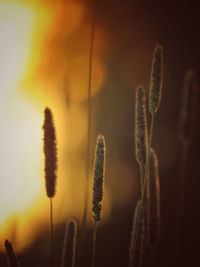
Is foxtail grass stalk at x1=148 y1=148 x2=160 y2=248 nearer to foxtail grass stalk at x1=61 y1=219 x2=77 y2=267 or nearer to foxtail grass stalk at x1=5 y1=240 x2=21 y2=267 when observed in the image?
foxtail grass stalk at x1=61 y1=219 x2=77 y2=267

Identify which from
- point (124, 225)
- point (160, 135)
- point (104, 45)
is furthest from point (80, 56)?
point (124, 225)

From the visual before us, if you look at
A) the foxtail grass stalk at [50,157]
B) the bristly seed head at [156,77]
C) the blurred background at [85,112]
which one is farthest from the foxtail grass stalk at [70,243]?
the bristly seed head at [156,77]

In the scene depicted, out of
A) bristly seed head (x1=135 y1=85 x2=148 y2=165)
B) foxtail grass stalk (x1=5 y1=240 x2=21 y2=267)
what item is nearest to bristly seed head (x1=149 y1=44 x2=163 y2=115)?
bristly seed head (x1=135 y1=85 x2=148 y2=165)

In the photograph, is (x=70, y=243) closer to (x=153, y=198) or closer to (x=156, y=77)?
(x=153, y=198)

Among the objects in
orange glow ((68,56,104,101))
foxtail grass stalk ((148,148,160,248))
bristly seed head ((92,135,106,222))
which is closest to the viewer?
bristly seed head ((92,135,106,222))

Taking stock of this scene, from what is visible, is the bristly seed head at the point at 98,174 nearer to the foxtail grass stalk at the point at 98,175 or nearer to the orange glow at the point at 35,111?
the foxtail grass stalk at the point at 98,175

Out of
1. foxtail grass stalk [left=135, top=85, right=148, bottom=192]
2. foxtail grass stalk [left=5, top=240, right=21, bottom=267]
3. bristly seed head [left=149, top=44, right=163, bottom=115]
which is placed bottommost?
foxtail grass stalk [left=5, top=240, right=21, bottom=267]
